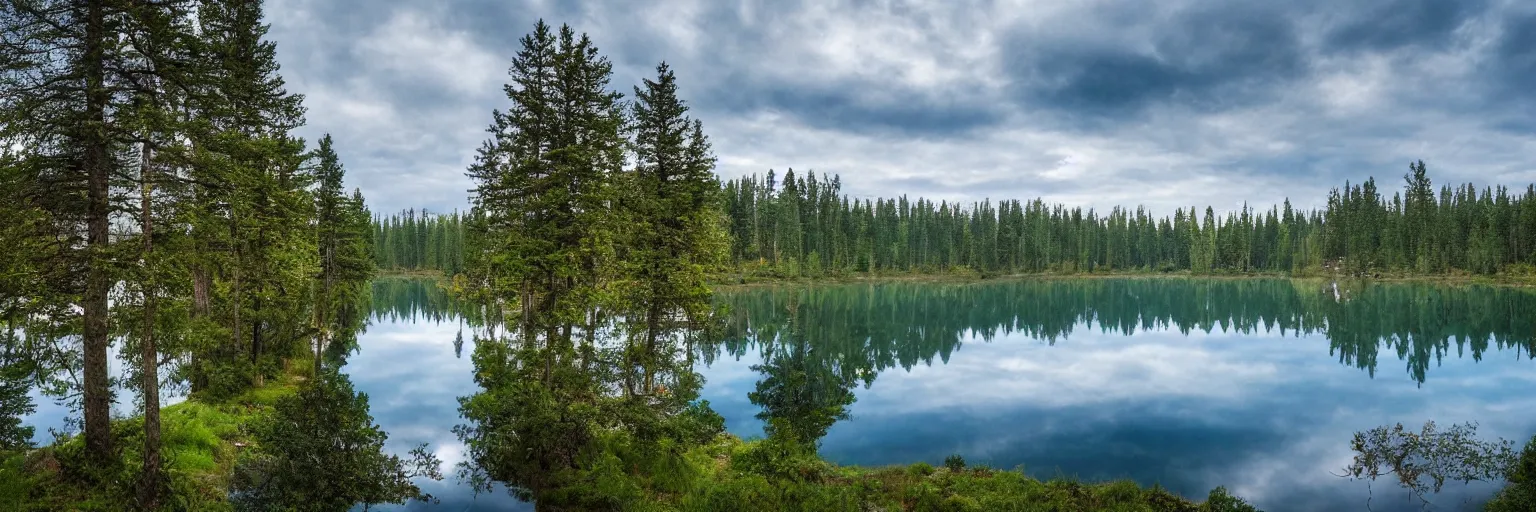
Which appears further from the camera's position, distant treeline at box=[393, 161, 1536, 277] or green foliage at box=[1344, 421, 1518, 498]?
distant treeline at box=[393, 161, 1536, 277]

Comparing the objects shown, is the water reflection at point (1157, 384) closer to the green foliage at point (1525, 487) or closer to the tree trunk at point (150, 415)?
the green foliage at point (1525, 487)

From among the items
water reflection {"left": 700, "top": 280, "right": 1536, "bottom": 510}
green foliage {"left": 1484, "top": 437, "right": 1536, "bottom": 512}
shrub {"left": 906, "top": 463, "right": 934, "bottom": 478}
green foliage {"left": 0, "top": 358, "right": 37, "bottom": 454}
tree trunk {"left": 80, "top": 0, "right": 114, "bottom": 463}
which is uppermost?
tree trunk {"left": 80, "top": 0, "right": 114, "bottom": 463}

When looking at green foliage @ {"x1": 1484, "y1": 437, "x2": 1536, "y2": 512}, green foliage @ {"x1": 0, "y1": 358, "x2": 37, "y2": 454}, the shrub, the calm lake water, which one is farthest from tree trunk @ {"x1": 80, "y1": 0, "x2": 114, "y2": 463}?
green foliage @ {"x1": 1484, "y1": 437, "x2": 1536, "y2": 512}

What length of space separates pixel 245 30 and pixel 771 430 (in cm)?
2155

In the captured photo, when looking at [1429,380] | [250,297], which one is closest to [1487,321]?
[1429,380]

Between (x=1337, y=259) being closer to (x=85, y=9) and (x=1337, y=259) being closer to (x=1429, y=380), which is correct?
(x=1429, y=380)

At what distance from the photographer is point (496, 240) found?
22.6m

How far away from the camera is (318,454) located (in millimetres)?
12836

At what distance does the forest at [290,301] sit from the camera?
11727mm

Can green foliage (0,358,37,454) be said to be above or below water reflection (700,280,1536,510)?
Answer: above

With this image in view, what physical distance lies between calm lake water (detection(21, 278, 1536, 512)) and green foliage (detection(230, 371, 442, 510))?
4.90 m

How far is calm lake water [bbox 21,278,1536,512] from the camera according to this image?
21.7 meters

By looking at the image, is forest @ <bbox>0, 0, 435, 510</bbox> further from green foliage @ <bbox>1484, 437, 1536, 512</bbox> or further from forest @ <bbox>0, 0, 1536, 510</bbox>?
green foliage @ <bbox>1484, 437, 1536, 512</bbox>

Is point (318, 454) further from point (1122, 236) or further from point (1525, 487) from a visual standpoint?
point (1122, 236)
